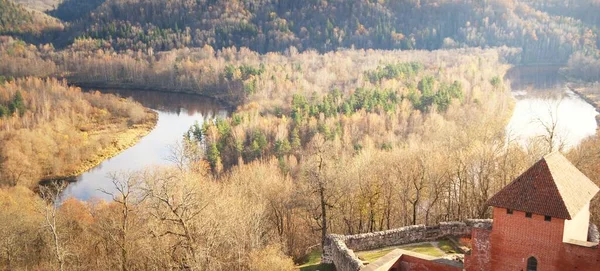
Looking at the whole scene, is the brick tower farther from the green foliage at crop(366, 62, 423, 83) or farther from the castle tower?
the green foliage at crop(366, 62, 423, 83)

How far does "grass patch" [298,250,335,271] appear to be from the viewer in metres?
31.1

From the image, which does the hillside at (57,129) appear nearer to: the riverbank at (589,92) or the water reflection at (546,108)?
the water reflection at (546,108)

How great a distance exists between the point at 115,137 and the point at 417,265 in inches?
2876

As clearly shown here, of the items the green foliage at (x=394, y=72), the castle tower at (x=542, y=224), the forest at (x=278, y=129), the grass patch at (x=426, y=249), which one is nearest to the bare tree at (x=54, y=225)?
A: the forest at (x=278, y=129)

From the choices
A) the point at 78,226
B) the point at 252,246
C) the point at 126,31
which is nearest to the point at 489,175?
the point at 252,246

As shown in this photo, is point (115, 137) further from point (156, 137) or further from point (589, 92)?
point (589, 92)

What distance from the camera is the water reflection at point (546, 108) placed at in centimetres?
6675

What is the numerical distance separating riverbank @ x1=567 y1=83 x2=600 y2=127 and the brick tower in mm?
83115

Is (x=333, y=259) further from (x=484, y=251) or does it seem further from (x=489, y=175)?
(x=489, y=175)

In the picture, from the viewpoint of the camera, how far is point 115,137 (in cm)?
9069

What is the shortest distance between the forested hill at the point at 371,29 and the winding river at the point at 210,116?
1661 centimetres

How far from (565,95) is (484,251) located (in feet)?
312

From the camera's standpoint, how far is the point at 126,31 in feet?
631

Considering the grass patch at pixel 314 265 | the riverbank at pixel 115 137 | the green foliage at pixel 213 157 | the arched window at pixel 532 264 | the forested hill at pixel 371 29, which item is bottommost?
the riverbank at pixel 115 137
